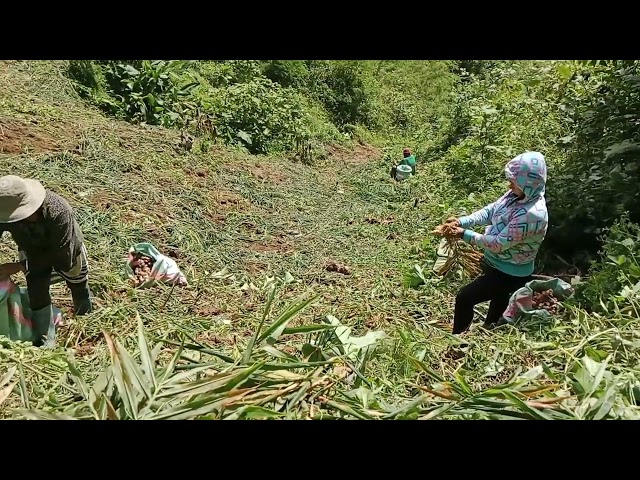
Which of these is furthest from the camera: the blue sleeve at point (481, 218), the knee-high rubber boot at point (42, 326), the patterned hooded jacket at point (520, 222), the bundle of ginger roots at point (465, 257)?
the bundle of ginger roots at point (465, 257)

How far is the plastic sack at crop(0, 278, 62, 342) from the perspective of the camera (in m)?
3.51

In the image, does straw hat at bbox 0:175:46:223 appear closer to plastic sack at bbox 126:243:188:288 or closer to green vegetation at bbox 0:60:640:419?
green vegetation at bbox 0:60:640:419

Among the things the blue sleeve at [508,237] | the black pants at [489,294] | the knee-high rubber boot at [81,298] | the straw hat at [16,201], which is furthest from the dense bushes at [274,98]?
the blue sleeve at [508,237]

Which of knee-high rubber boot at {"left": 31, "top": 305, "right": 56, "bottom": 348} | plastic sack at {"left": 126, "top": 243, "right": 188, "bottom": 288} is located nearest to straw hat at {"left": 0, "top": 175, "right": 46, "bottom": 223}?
knee-high rubber boot at {"left": 31, "top": 305, "right": 56, "bottom": 348}

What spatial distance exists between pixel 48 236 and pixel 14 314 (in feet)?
1.68

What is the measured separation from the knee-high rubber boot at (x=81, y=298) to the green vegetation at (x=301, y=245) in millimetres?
102

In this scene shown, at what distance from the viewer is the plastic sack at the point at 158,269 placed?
4.85m

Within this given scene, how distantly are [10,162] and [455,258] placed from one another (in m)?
4.84

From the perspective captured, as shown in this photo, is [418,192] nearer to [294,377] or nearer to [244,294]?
[244,294]

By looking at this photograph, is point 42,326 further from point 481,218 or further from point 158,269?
point 481,218

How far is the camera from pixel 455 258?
4840mm

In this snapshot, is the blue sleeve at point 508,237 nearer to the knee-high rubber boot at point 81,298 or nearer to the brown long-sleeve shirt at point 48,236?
the brown long-sleeve shirt at point 48,236

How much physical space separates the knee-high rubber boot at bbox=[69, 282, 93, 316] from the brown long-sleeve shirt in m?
0.36

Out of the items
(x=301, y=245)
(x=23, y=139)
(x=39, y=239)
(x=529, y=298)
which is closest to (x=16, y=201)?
(x=39, y=239)
